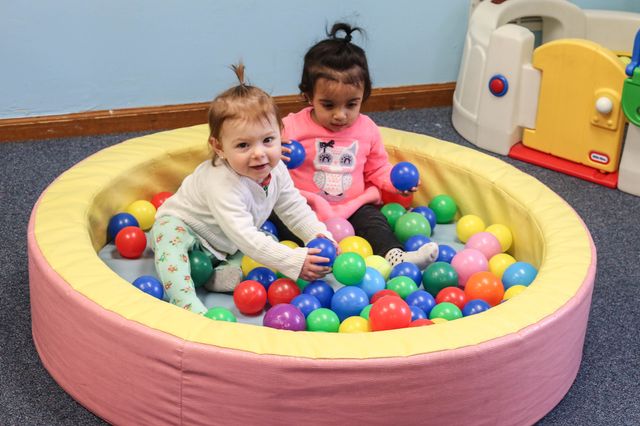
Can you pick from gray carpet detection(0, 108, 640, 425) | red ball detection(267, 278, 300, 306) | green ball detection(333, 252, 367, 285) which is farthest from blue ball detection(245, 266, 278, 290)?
gray carpet detection(0, 108, 640, 425)

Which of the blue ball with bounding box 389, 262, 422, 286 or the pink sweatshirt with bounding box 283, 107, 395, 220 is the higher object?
the pink sweatshirt with bounding box 283, 107, 395, 220

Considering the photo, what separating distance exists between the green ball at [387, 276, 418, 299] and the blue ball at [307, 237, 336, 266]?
→ 150 mm

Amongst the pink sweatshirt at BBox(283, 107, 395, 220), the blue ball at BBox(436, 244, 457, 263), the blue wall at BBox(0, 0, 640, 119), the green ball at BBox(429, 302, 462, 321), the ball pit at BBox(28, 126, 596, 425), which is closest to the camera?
the ball pit at BBox(28, 126, 596, 425)

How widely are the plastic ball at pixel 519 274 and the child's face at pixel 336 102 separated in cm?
56

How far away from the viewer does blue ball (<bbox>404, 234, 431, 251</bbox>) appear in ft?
7.10

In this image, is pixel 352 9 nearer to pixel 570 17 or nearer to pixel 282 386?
pixel 570 17

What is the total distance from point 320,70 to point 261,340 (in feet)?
2.80

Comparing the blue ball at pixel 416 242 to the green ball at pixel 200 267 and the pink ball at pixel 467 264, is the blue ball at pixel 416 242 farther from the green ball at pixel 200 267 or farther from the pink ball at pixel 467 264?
the green ball at pixel 200 267

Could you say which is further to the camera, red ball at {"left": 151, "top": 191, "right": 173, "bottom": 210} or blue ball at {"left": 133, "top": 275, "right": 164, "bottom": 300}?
red ball at {"left": 151, "top": 191, "right": 173, "bottom": 210}

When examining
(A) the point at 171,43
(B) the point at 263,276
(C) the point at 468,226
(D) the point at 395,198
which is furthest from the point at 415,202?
(A) the point at 171,43

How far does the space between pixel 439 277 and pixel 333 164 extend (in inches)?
18.2

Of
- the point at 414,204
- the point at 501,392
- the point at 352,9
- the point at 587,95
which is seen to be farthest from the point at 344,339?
the point at 352,9

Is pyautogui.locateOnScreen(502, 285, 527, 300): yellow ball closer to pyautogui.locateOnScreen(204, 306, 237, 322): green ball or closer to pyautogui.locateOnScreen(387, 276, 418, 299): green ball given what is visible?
pyautogui.locateOnScreen(387, 276, 418, 299): green ball

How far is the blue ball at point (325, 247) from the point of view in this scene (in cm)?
197
